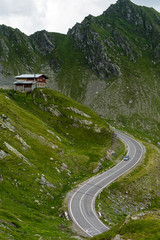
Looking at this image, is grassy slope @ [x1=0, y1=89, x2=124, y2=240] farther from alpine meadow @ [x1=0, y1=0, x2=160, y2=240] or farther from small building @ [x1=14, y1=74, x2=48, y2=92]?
small building @ [x1=14, y1=74, x2=48, y2=92]

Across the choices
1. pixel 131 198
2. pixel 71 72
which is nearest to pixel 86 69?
pixel 71 72

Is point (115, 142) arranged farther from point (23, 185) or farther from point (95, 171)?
point (23, 185)

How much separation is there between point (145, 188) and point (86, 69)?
153m

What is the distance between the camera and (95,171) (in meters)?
61.1

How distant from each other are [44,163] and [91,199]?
49.6ft

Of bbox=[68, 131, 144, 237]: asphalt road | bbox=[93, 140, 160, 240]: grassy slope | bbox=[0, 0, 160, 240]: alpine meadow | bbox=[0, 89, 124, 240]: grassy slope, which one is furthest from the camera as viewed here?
bbox=[68, 131, 144, 237]: asphalt road

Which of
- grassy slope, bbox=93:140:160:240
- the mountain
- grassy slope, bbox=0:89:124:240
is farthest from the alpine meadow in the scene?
the mountain

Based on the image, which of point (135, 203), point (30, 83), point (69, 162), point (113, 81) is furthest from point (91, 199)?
point (113, 81)

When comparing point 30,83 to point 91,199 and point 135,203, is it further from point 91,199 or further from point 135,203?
point 135,203

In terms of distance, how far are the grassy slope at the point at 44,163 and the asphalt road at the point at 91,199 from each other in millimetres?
A: 2473

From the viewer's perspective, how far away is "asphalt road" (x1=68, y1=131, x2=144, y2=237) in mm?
35119

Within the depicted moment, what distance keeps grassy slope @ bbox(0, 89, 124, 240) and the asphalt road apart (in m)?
2.47

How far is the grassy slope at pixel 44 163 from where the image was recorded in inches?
1148

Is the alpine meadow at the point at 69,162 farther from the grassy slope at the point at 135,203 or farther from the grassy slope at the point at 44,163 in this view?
the grassy slope at the point at 44,163
